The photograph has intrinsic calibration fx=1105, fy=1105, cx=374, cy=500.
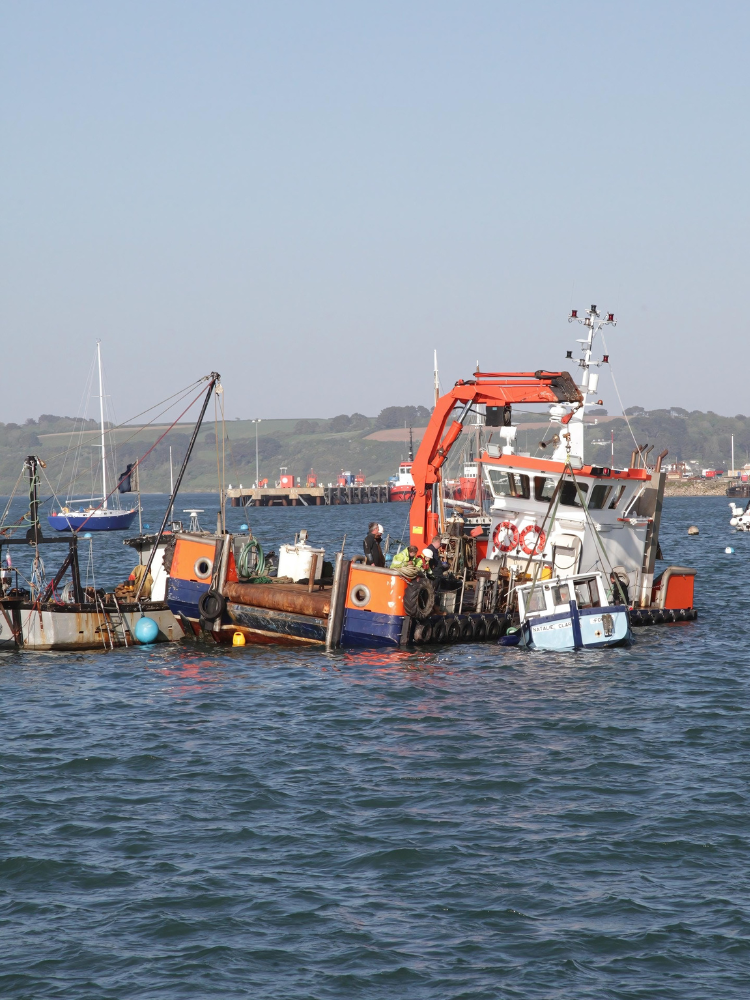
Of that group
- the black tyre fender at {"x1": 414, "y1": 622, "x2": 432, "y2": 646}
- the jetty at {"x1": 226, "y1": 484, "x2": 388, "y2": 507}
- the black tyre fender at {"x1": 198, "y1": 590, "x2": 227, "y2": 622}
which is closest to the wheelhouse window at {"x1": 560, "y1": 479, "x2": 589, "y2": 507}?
the black tyre fender at {"x1": 414, "y1": 622, "x2": 432, "y2": 646}

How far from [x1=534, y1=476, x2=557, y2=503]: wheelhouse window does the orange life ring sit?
1.07 metres

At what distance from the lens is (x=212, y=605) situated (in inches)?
1066

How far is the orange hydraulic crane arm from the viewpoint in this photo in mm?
29250

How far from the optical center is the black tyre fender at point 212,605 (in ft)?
88.6

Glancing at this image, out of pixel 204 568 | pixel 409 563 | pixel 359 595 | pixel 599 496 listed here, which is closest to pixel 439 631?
pixel 409 563

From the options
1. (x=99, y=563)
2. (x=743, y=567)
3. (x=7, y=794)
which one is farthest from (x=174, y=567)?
(x=743, y=567)

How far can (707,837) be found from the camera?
1370 centimetres

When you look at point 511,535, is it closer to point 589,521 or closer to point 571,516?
point 571,516

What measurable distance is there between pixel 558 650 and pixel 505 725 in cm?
716

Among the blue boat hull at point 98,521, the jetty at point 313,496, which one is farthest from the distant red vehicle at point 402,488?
the blue boat hull at point 98,521

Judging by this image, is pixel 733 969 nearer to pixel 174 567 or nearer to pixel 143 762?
pixel 143 762

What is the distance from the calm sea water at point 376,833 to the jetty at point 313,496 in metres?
154

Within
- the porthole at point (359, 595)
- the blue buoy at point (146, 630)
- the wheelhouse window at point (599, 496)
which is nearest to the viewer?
the porthole at point (359, 595)

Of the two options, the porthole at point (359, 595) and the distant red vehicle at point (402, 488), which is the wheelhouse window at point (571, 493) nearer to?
the porthole at point (359, 595)
